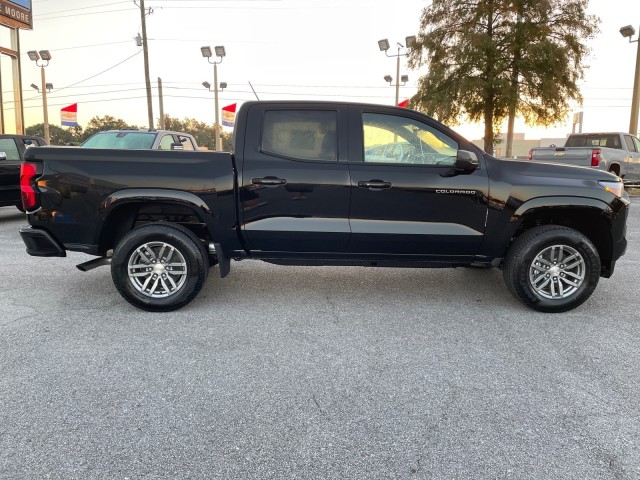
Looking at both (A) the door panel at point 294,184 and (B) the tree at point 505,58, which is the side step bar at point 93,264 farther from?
(B) the tree at point 505,58

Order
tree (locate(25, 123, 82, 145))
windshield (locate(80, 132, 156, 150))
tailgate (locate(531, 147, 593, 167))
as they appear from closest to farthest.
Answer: windshield (locate(80, 132, 156, 150)) → tailgate (locate(531, 147, 593, 167)) → tree (locate(25, 123, 82, 145))

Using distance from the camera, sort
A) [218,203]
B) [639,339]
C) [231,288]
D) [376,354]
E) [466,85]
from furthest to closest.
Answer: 1. [466,85]
2. [231,288]
3. [218,203]
4. [639,339]
5. [376,354]

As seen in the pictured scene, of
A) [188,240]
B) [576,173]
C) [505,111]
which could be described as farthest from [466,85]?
[188,240]

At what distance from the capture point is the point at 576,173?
449cm

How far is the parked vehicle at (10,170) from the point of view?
9.58m

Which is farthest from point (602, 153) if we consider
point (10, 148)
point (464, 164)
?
point (10, 148)

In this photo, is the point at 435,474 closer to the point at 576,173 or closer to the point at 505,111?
the point at 576,173

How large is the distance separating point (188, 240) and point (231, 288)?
102 centimetres

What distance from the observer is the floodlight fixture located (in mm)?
19169

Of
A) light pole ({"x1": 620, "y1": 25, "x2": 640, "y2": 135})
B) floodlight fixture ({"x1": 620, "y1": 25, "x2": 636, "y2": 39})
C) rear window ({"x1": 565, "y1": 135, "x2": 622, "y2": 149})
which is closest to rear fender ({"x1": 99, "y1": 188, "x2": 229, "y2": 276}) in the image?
rear window ({"x1": 565, "y1": 135, "x2": 622, "y2": 149})

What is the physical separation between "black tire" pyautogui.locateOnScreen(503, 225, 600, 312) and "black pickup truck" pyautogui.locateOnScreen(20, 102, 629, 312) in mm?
12

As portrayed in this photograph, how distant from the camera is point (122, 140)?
10.3m

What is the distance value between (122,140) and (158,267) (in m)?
6.91

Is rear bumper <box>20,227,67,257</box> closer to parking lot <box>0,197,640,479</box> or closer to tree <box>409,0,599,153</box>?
parking lot <box>0,197,640,479</box>
